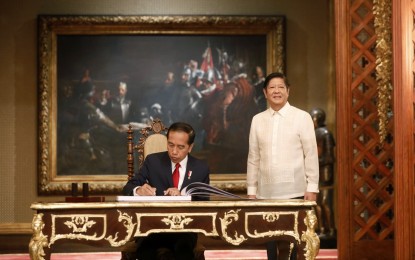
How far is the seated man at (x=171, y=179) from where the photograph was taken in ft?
15.1

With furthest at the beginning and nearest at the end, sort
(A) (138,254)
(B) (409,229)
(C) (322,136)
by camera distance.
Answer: (C) (322,136) < (B) (409,229) < (A) (138,254)

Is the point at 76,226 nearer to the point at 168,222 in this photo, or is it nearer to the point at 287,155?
the point at 168,222

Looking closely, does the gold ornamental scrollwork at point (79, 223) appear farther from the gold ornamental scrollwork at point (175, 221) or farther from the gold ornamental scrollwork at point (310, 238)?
the gold ornamental scrollwork at point (310, 238)

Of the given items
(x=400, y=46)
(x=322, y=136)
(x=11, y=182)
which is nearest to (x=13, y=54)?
(x=11, y=182)

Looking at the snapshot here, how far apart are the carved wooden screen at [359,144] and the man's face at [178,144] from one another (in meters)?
2.74

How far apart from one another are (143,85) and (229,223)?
16.4 feet

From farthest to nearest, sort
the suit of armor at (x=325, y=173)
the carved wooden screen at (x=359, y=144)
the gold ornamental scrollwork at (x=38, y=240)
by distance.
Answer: the suit of armor at (x=325, y=173) → the carved wooden screen at (x=359, y=144) → the gold ornamental scrollwork at (x=38, y=240)

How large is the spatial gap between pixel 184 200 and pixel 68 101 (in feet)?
16.2

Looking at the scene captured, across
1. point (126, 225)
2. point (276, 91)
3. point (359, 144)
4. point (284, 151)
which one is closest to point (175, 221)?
point (126, 225)

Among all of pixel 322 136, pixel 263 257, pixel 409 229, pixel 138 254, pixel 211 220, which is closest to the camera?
pixel 211 220

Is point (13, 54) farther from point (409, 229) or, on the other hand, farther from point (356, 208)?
point (409, 229)

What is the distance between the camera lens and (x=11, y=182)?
902 cm

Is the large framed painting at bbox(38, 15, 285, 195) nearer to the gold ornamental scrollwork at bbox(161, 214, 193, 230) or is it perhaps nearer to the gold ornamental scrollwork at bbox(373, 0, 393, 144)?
the gold ornamental scrollwork at bbox(373, 0, 393, 144)

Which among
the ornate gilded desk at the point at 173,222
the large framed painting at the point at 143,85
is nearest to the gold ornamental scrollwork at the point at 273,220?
the ornate gilded desk at the point at 173,222
